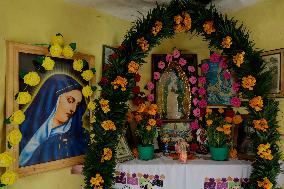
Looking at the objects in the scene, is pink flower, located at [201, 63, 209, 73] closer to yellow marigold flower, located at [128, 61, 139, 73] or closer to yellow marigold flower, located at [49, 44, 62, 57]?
yellow marigold flower, located at [128, 61, 139, 73]

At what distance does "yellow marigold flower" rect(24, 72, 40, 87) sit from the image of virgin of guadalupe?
0.48 ft

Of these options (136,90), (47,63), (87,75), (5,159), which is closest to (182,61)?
(136,90)

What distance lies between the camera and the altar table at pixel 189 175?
2453 mm

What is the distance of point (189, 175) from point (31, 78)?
1497 millimetres

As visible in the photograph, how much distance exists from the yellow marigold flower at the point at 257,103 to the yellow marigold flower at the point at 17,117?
176 cm

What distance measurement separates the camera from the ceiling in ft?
8.47

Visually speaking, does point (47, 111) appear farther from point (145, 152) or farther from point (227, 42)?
point (227, 42)

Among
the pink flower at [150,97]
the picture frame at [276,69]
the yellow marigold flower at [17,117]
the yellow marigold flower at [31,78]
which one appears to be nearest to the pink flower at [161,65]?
the pink flower at [150,97]

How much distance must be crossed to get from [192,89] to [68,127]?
1.32m

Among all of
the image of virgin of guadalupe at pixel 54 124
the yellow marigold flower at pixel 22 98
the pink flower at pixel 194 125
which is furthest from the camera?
the pink flower at pixel 194 125

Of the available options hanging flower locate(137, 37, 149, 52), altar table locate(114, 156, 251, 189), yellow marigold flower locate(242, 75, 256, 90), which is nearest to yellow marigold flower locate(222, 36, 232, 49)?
yellow marigold flower locate(242, 75, 256, 90)

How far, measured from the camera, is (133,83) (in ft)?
8.10

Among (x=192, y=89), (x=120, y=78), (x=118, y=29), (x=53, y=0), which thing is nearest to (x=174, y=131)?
(x=192, y=89)

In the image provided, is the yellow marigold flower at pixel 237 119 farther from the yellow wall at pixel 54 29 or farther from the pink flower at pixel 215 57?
the yellow wall at pixel 54 29
